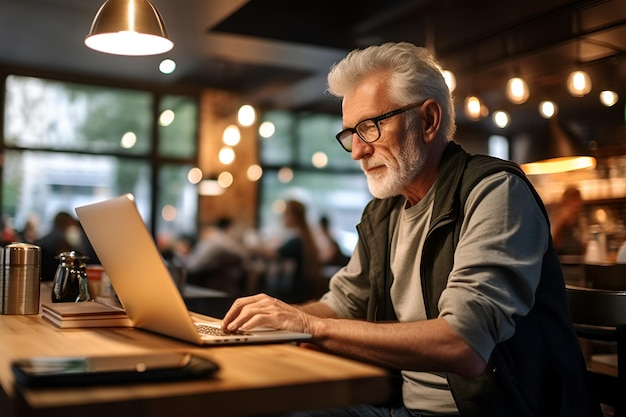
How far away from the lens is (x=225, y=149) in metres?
9.77

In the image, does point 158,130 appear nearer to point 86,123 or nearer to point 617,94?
point 86,123

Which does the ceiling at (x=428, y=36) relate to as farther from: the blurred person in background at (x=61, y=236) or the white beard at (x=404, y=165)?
the white beard at (x=404, y=165)

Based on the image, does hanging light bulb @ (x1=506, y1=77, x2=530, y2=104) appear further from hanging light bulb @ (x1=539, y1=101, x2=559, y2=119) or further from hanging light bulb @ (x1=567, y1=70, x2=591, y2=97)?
hanging light bulb @ (x1=567, y1=70, x2=591, y2=97)

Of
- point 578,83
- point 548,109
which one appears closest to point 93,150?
point 548,109

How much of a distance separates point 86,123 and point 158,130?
1048mm

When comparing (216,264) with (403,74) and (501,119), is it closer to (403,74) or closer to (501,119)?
(501,119)

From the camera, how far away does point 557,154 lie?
5.13 meters

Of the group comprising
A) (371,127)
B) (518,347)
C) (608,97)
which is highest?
(608,97)

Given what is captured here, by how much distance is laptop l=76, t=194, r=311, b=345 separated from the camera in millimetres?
1271

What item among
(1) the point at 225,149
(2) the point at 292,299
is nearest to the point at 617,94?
(2) the point at 292,299

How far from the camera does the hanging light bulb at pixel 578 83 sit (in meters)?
4.75

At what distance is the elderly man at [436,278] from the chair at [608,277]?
3.24 ft

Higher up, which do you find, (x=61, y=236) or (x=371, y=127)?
(x=371, y=127)

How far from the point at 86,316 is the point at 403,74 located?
104 cm
